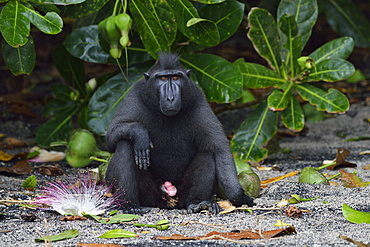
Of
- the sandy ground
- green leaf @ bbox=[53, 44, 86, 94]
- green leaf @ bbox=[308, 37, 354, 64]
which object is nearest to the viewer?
the sandy ground

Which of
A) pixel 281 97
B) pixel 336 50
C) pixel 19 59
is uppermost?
pixel 19 59

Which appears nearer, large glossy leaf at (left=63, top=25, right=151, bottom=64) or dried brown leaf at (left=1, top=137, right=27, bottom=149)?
large glossy leaf at (left=63, top=25, right=151, bottom=64)

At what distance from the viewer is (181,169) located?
13.8ft

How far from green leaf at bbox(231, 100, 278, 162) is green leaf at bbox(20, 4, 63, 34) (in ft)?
7.35

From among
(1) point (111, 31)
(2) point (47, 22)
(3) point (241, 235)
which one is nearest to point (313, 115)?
(1) point (111, 31)

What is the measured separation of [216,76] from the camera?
206 inches

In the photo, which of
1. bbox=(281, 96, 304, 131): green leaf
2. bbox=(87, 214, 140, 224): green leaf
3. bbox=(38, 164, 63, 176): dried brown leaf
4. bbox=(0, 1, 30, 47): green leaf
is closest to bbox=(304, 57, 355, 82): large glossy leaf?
bbox=(281, 96, 304, 131): green leaf

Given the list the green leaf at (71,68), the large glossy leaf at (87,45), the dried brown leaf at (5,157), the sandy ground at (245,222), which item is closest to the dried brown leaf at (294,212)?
the sandy ground at (245,222)

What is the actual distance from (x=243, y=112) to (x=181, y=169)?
3731 mm

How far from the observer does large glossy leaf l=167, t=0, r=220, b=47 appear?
484cm

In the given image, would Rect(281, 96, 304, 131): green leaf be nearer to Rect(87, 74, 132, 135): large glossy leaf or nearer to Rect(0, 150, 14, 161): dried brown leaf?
Rect(87, 74, 132, 135): large glossy leaf

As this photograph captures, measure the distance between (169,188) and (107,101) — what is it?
164 cm

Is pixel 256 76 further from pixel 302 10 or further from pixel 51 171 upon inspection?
pixel 51 171

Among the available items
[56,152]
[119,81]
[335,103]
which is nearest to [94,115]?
[119,81]
